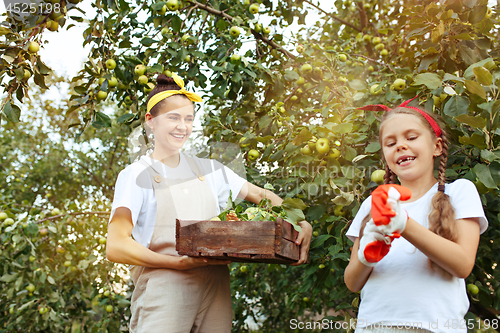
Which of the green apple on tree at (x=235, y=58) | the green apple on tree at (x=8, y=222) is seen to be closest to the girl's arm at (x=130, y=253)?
the green apple on tree at (x=235, y=58)

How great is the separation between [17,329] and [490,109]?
4.19 meters

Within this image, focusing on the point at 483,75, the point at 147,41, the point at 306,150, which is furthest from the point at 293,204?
the point at 147,41

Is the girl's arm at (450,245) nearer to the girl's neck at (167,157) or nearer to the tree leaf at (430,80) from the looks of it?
the tree leaf at (430,80)

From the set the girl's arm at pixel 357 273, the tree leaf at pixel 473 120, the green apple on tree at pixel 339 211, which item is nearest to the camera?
the girl's arm at pixel 357 273

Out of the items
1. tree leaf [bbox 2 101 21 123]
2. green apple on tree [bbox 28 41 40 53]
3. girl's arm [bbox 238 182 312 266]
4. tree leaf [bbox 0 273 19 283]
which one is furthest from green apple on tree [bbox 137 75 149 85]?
tree leaf [bbox 0 273 19 283]

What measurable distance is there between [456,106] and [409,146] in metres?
0.40

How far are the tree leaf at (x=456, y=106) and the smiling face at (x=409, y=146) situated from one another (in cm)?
23

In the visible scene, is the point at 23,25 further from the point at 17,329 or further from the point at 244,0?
the point at 17,329

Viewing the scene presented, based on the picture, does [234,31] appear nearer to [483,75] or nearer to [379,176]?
[379,176]

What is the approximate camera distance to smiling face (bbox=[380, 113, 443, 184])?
1284 millimetres

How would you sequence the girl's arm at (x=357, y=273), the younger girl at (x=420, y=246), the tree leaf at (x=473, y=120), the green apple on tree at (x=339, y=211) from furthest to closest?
1. the green apple on tree at (x=339, y=211)
2. the tree leaf at (x=473, y=120)
3. the girl's arm at (x=357, y=273)
4. the younger girl at (x=420, y=246)

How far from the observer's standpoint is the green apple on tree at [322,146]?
68.0 inches

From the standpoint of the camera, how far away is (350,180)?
1.87 meters

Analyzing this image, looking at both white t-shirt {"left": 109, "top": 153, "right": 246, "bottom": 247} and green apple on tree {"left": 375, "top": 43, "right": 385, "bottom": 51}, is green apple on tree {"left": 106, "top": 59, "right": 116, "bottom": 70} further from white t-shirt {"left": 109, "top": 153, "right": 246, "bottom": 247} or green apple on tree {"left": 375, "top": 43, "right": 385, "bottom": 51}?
green apple on tree {"left": 375, "top": 43, "right": 385, "bottom": 51}
